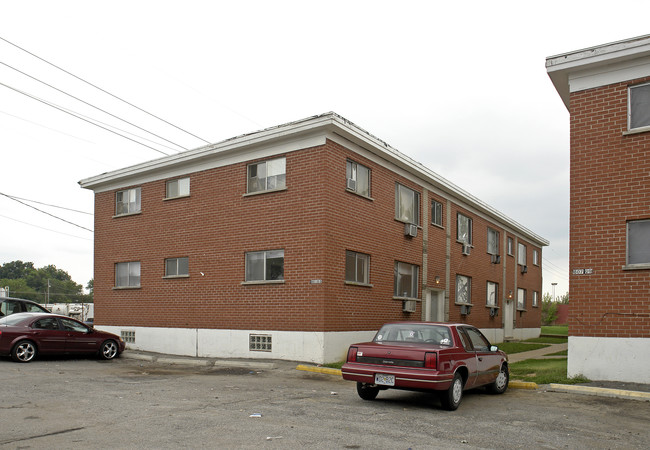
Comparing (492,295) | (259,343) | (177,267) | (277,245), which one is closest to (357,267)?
(277,245)

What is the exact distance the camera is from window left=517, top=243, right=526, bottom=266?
34.8 metres

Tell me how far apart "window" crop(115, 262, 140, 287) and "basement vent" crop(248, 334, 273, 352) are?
6336 millimetres

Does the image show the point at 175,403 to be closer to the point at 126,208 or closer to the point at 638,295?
the point at 638,295

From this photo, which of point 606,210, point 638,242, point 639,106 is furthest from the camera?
point 606,210

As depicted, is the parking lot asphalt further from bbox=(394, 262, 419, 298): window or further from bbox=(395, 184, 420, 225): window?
bbox=(395, 184, 420, 225): window

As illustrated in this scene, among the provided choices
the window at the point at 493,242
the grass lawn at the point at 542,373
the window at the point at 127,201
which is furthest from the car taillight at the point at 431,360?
the window at the point at 493,242

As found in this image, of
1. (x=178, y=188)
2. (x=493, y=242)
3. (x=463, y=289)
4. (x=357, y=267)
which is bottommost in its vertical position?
(x=463, y=289)

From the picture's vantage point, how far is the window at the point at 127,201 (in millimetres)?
22678

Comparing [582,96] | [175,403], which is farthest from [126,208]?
[582,96]

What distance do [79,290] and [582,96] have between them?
367ft

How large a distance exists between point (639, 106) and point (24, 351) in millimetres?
16162

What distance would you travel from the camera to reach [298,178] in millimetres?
17391

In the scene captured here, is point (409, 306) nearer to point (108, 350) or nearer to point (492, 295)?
point (108, 350)

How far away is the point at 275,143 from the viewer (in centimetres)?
1798
